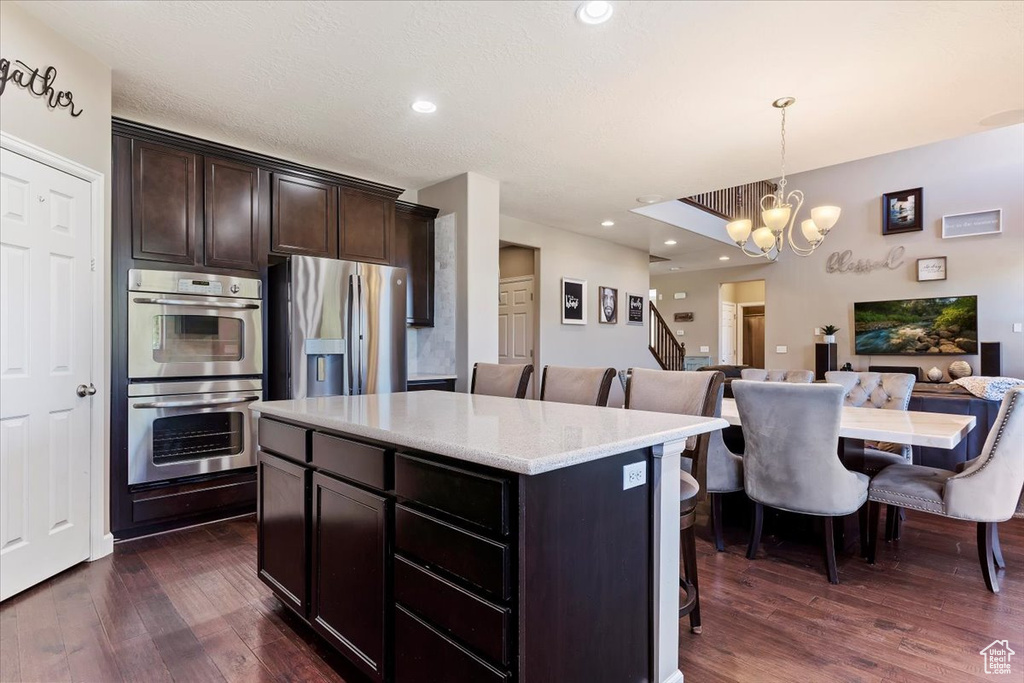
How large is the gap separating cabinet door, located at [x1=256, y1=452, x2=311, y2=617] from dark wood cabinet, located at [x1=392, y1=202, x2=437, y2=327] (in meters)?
2.42

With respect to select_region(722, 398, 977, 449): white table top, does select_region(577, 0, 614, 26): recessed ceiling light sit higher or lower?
Answer: higher

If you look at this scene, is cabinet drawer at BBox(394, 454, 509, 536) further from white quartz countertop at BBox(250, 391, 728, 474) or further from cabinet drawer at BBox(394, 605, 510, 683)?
cabinet drawer at BBox(394, 605, 510, 683)

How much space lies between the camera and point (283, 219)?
3.64 m

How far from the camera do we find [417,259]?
15.0ft

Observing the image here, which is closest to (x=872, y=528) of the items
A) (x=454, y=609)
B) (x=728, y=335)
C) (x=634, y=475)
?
(x=634, y=475)

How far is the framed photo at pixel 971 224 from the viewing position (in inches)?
278

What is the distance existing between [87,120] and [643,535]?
328 centimetres

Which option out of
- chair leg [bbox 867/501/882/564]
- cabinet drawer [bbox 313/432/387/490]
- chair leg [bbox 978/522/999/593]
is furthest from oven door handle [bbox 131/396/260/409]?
chair leg [bbox 978/522/999/593]

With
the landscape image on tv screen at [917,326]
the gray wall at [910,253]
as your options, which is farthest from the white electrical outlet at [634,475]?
the landscape image on tv screen at [917,326]

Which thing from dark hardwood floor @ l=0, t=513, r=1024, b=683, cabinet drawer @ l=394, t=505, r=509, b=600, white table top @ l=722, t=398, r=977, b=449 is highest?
white table top @ l=722, t=398, r=977, b=449

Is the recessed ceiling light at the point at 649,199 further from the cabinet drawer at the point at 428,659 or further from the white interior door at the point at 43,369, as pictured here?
the cabinet drawer at the point at 428,659

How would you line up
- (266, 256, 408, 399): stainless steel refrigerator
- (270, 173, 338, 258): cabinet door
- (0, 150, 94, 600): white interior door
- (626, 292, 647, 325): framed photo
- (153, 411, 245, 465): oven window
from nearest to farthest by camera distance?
(0, 150, 94, 600): white interior door, (153, 411, 245, 465): oven window, (266, 256, 408, 399): stainless steel refrigerator, (270, 173, 338, 258): cabinet door, (626, 292, 647, 325): framed photo

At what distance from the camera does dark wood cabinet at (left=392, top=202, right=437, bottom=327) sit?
14.6 feet

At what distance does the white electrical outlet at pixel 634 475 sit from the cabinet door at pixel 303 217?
10.3 feet
